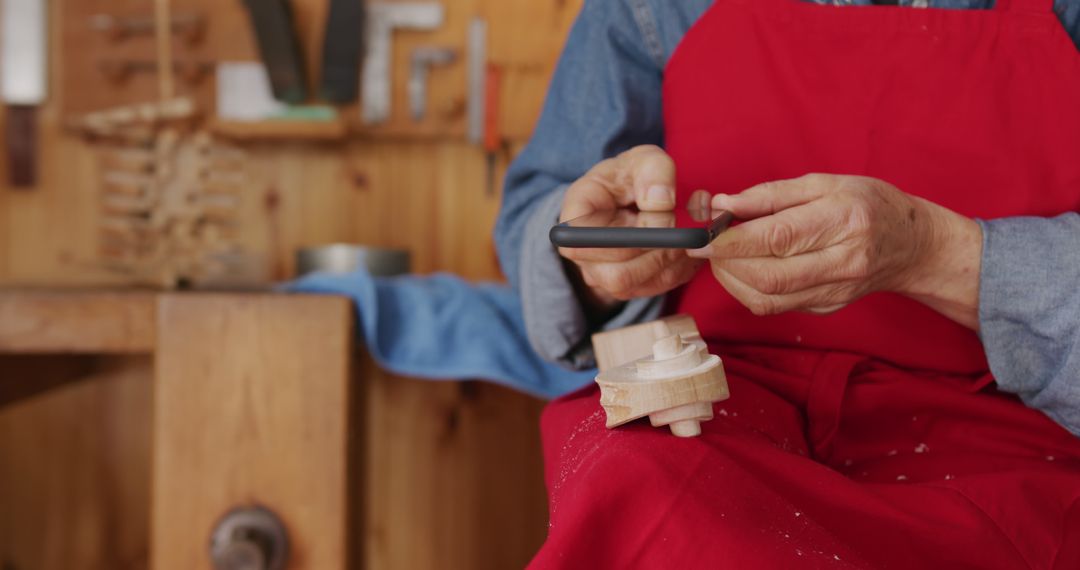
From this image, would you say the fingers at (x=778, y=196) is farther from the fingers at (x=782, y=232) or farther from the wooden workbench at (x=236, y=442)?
the wooden workbench at (x=236, y=442)

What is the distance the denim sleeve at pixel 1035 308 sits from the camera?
626mm

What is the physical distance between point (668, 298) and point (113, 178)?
809 millimetres

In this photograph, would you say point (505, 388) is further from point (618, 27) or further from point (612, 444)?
point (612, 444)

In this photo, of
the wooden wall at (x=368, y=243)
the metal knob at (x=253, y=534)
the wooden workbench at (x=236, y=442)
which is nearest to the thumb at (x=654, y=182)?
the wooden workbench at (x=236, y=442)

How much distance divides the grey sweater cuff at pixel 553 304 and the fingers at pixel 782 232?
0.21 m

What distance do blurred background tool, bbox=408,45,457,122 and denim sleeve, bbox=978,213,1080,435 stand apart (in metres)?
1.23

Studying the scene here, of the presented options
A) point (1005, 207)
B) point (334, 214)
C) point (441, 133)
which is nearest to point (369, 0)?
point (441, 133)

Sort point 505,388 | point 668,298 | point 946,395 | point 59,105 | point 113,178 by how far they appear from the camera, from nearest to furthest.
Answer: point 946,395
point 668,298
point 113,178
point 505,388
point 59,105

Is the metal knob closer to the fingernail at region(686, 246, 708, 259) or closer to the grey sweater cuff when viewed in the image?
the grey sweater cuff

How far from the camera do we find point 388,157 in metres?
1.78

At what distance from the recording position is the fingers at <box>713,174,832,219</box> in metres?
0.58

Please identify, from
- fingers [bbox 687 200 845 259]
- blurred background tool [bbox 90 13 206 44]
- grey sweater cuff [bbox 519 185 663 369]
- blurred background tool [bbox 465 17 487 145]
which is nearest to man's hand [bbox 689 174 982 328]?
fingers [bbox 687 200 845 259]

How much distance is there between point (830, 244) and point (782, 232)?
4cm

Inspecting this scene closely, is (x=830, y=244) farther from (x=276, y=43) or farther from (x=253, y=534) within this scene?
(x=276, y=43)
